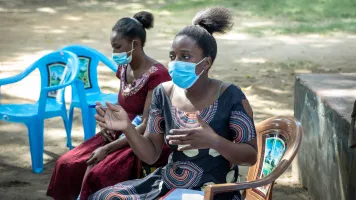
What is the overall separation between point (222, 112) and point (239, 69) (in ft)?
21.3

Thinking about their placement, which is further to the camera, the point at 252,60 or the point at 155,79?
the point at 252,60

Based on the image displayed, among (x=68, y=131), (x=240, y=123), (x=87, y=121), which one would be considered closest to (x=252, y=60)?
(x=68, y=131)

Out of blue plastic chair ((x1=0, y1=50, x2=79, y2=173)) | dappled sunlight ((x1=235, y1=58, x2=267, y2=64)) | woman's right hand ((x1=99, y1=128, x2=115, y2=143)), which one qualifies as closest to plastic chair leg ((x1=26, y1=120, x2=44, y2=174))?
blue plastic chair ((x1=0, y1=50, x2=79, y2=173))

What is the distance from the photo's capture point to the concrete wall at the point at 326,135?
4.28 metres

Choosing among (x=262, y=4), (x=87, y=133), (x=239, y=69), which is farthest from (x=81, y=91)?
(x=262, y=4)

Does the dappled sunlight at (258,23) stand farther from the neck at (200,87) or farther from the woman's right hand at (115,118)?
the woman's right hand at (115,118)

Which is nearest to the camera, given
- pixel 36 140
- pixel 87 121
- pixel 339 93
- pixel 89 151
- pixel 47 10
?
pixel 89 151

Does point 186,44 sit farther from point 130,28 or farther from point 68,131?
point 68,131

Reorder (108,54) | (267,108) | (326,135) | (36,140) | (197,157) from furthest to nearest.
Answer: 1. (108,54)
2. (267,108)
3. (36,140)
4. (326,135)
5. (197,157)

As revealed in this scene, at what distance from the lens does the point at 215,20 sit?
12.3ft

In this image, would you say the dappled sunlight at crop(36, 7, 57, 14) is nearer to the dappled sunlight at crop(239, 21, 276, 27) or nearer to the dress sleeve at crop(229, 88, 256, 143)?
the dappled sunlight at crop(239, 21, 276, 27)

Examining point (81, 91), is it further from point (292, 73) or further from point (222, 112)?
point (292, 73)

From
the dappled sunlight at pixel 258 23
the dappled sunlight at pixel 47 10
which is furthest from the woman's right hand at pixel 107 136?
the dappled sunlight at pixel 47 10

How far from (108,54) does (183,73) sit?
760cm
